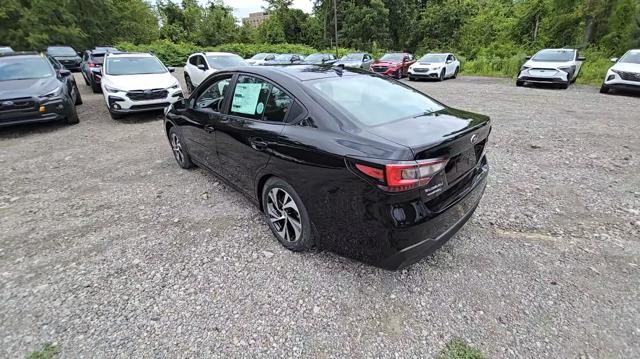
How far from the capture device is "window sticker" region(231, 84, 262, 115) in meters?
2.99

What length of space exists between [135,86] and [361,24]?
35325 millimetres

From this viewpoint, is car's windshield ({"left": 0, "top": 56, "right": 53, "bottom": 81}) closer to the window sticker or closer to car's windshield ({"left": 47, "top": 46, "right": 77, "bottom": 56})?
the window sticker

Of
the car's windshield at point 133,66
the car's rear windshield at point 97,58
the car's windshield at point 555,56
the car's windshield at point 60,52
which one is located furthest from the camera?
the car's windshield at point 60,52

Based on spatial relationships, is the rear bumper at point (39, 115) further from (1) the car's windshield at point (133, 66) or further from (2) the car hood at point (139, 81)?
(1) the car's windshield at point (133, 66)

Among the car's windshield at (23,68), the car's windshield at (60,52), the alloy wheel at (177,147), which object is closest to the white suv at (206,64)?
the car's windshield at (23,68)

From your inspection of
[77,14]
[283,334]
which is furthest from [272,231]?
[77,14]

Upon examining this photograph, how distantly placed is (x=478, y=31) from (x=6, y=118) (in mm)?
35758

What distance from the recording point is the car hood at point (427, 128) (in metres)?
2.07

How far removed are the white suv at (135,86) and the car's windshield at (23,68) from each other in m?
1.17

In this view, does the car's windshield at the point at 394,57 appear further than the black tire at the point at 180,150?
Yes

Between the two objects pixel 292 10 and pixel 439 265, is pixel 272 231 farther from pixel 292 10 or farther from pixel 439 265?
pixel 292 10

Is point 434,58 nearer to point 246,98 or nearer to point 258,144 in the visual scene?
point 246,98

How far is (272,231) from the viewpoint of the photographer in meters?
3.08

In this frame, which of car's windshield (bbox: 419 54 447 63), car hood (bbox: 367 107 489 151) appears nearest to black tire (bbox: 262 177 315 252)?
car hood (bbox: 367 107 489 151)
